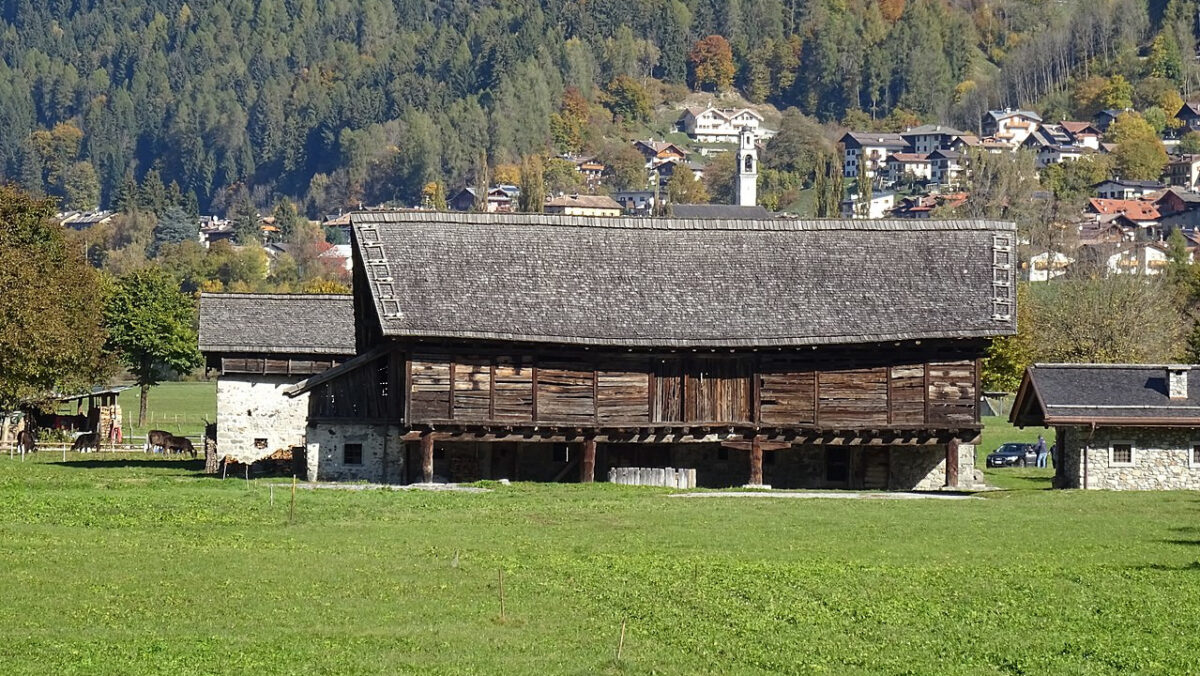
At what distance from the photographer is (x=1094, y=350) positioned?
9394 centimetres

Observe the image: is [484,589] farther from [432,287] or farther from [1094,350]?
[1094,350]

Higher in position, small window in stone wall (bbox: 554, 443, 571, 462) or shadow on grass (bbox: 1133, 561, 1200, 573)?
small window in stone wall (bbox: 554, 443, 571, 462)

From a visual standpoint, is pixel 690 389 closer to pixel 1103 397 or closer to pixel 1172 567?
pixel 1103 397

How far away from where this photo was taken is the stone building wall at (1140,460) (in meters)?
51.3

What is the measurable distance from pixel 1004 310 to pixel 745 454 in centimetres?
773

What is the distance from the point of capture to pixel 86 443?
223 ft

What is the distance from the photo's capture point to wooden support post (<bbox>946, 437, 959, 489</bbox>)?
53.8 metres

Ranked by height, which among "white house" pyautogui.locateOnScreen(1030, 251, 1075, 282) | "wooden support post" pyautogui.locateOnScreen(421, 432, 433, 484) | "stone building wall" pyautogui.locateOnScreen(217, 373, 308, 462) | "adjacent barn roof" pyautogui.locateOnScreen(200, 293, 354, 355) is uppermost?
"white house" pyautogui.locateOnScreen(1030, 251, 1075, 282)

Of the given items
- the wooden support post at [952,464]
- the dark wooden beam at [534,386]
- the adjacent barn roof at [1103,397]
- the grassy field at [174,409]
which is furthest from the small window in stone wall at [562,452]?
the grassy field at [174,409]

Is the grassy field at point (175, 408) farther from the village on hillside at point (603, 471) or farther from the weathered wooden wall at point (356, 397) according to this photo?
the weathered wooden wall at point (356, 397)

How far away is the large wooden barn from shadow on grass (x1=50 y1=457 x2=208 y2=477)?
7.73 m

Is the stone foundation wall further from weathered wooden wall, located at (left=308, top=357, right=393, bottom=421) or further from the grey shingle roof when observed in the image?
the grey shingle roof

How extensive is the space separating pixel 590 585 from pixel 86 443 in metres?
40.0

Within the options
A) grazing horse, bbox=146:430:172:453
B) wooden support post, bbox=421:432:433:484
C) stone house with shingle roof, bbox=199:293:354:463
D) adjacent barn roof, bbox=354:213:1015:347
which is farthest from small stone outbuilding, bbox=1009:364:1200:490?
grazing horse, bbox=146:430:172:453
